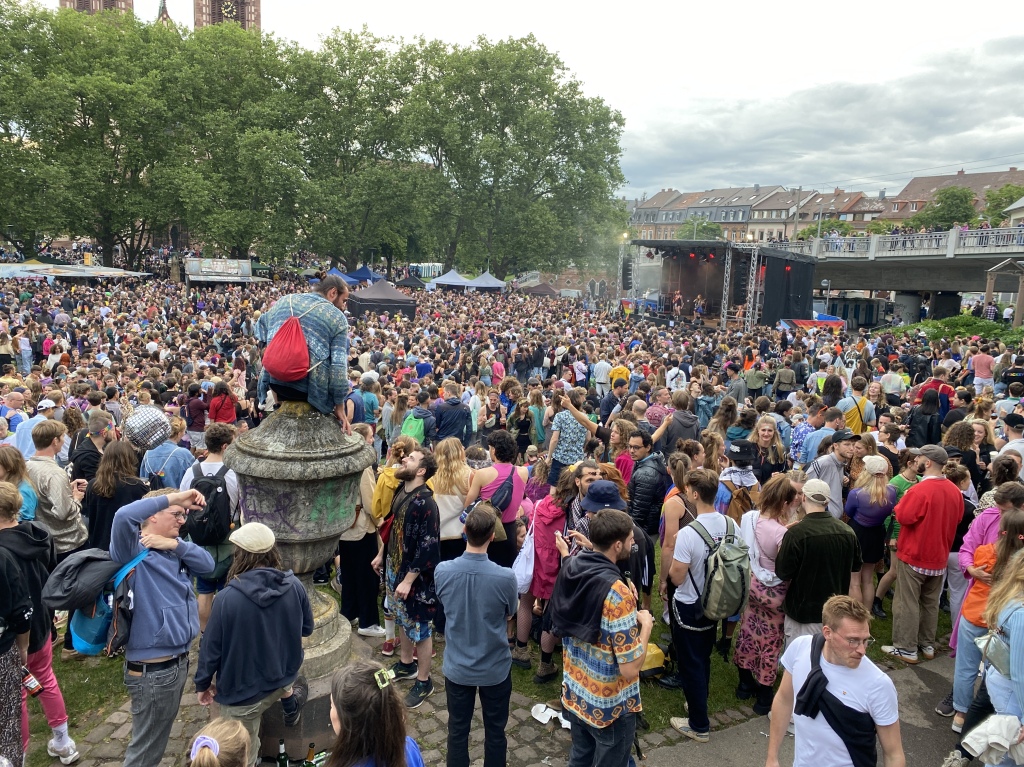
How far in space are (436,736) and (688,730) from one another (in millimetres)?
1514

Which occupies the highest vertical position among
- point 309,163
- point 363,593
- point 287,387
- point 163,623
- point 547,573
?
point 309,163

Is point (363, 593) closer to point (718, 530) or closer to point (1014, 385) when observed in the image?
point (718, 530)

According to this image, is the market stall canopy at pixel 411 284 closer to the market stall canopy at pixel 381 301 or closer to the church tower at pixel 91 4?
the market stall canopy at pixel 381 301

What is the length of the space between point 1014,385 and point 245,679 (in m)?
8.36

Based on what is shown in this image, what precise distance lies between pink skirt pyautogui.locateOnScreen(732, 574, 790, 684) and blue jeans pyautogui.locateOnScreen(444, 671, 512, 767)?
1731 millimetres

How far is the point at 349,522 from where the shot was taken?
379 cm

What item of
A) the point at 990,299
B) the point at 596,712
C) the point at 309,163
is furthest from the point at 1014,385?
the point at 309,163

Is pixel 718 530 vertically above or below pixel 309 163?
below

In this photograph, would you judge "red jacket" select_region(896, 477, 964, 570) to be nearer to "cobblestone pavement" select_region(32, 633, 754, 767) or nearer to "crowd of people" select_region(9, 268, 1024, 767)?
"crowd of people" select_region(9, 268, 1024, 767)

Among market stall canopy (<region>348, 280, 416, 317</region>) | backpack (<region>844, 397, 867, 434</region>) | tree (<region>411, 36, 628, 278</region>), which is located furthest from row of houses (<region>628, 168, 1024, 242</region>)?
backpack (<region>844, 397, 867, 434</region>)

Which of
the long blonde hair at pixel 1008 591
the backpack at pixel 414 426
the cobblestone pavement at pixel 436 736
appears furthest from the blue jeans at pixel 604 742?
the backpack at pixel 414 426

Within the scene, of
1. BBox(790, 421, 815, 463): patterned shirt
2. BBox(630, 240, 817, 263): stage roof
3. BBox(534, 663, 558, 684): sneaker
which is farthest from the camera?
BBox(630, 240, 817, 263): stage roof

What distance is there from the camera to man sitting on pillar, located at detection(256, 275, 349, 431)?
11.5ft

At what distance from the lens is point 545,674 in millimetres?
4566
